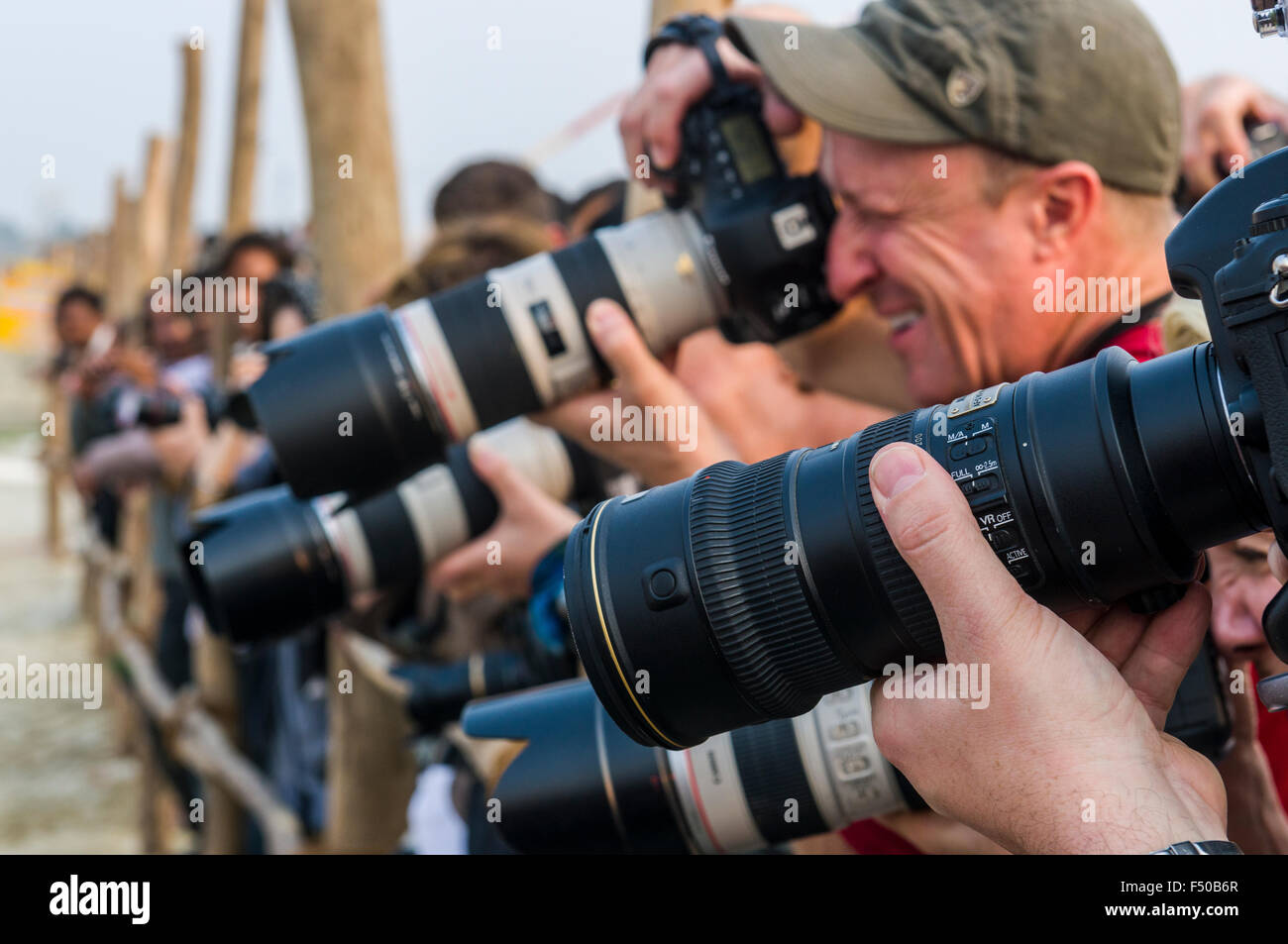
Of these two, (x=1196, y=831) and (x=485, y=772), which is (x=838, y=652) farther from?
(x=485, y=772)

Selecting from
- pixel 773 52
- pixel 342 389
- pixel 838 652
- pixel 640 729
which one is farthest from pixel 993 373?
pixel 342 389

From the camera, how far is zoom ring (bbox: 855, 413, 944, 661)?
1094 millimetres

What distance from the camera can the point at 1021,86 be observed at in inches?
59.6

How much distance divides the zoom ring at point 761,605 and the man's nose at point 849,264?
24.5 inches

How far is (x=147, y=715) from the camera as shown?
615 cm

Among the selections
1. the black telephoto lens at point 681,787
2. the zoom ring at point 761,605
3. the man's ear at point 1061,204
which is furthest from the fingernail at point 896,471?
the man's ear at point 1061,204

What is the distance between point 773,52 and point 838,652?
2.90ft

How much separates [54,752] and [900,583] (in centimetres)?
766

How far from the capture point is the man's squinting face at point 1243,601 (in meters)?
1.31

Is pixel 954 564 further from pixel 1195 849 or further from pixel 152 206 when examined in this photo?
pixel 152 206

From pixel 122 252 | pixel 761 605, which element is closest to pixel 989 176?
pixel 761 605

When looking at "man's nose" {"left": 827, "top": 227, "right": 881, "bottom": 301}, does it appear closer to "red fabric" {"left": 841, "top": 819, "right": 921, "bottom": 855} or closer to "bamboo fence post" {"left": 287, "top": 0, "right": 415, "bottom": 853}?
"red fabric" {"left": 841, "top": 819, "right": 921, "bottom": 855}

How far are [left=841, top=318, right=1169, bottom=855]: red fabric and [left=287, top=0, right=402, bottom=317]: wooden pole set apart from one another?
211 cm

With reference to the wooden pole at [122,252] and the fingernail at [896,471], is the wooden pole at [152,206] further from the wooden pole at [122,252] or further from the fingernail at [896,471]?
the fingernail at [896,471]
